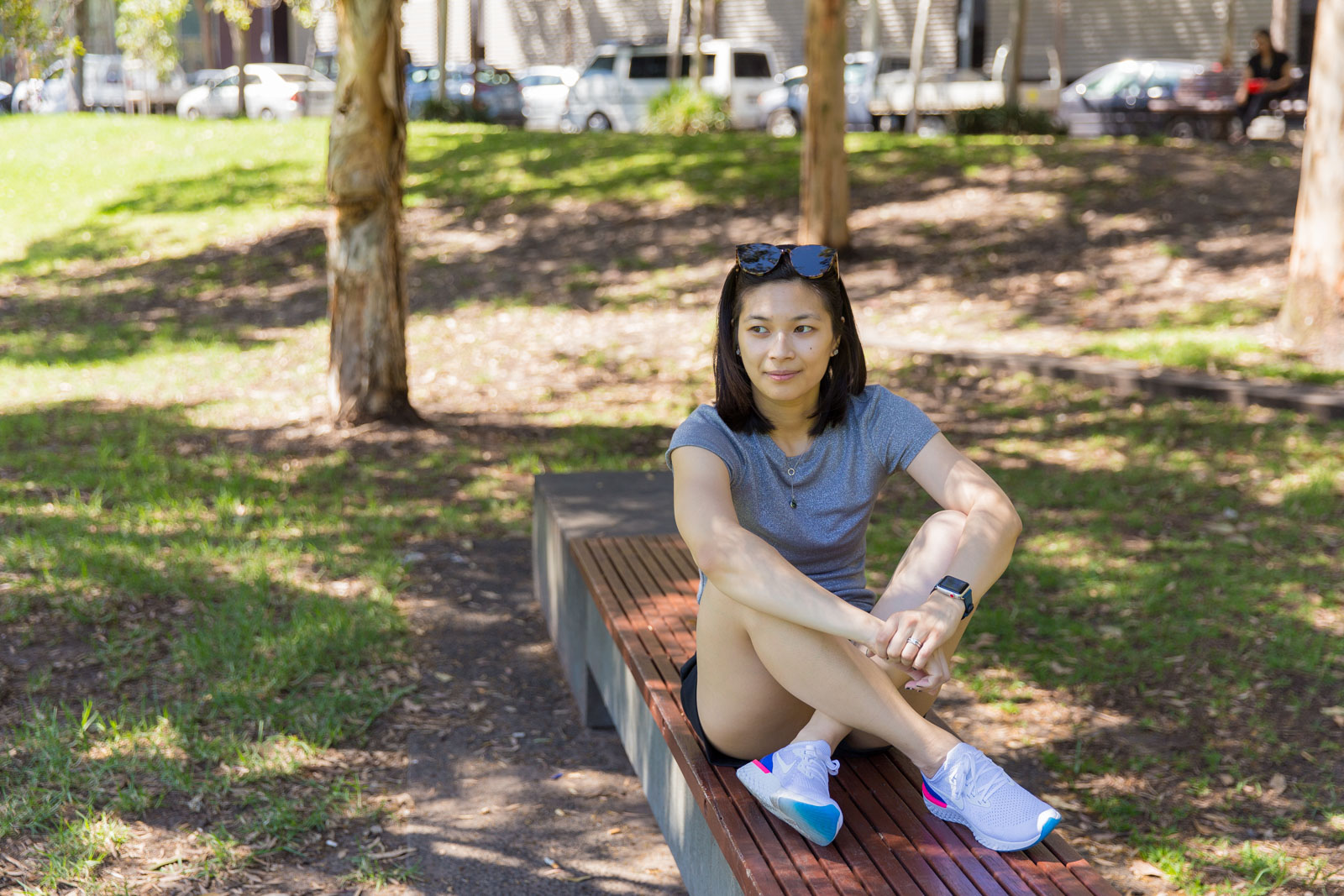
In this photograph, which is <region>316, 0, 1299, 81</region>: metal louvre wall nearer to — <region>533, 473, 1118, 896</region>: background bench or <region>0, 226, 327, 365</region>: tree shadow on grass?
<region>0, 226, 327, 365</region>: tree shadow on grass

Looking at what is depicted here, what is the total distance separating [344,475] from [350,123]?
1926mm

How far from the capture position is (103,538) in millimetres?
5348

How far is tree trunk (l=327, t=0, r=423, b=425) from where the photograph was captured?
670 cm

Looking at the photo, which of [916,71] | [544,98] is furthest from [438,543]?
[544,98]

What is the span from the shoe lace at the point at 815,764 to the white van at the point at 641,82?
21558 millimetres

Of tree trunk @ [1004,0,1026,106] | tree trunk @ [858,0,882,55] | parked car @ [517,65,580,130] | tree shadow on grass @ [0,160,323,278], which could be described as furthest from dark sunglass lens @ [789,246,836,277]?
parked car @ [517,65,580,130]

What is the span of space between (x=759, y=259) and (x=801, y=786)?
42.9 inches

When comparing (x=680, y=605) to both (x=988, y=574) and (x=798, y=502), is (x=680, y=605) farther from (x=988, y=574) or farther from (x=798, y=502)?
(x=988, y=574)

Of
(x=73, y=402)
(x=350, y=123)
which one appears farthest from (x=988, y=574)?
(x=73, y=402)

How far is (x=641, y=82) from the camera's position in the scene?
77.3 ft

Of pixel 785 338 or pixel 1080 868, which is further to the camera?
pixel 785 338

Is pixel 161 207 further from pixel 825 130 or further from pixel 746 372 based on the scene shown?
pixel 746 372

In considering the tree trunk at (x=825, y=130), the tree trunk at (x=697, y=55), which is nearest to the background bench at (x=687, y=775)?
the tree trunk at (x=825, y=130)

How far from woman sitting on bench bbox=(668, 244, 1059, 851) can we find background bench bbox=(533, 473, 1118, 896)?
2.3 inches
